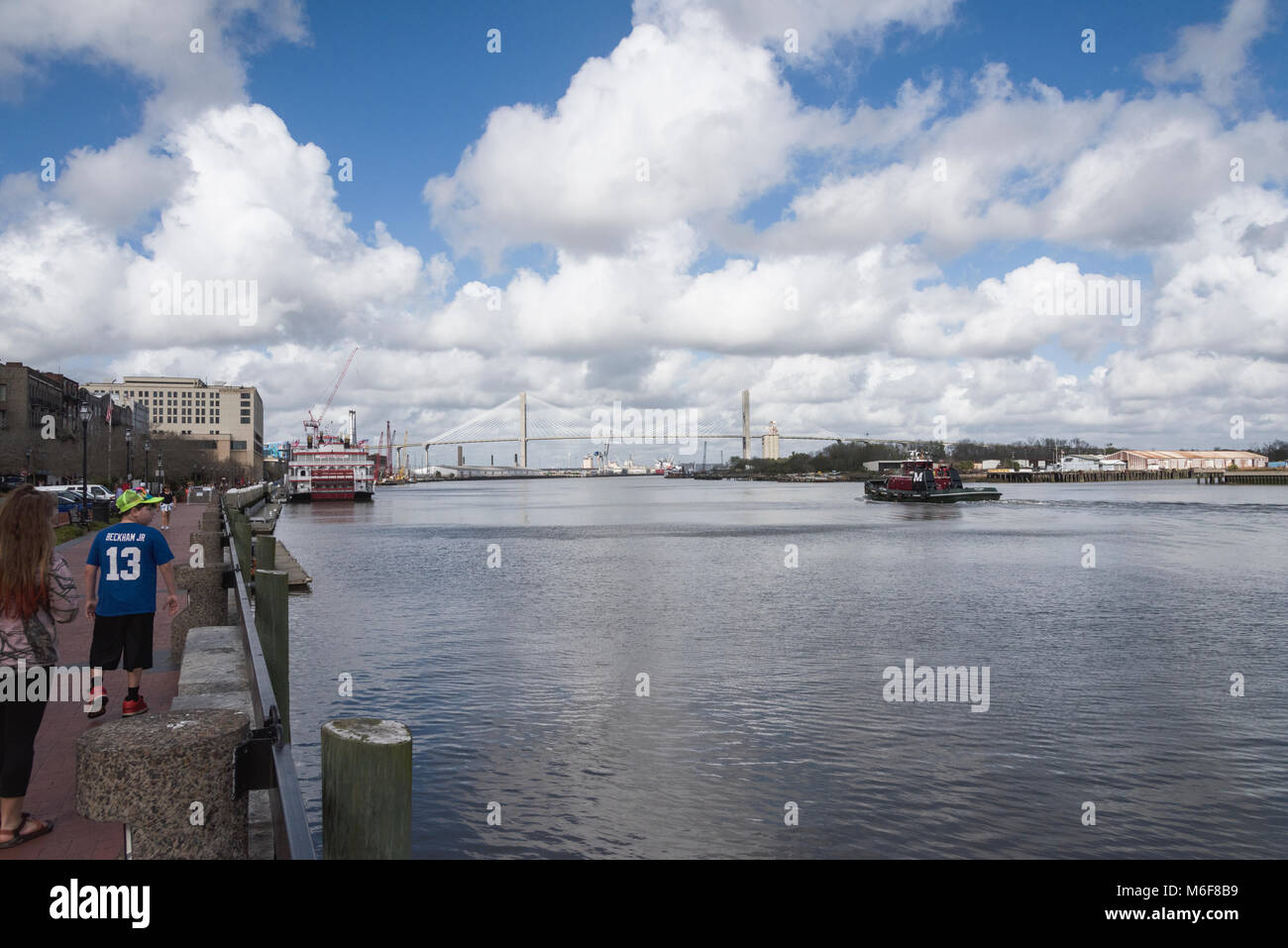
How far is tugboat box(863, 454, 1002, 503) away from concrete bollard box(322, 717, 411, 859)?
86.6 meters

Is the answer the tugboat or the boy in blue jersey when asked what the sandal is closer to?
the boy in blue jersey

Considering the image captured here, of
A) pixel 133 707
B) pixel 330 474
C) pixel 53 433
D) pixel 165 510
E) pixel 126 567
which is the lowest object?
pixel 133 707

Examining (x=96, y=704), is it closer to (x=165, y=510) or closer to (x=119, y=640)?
(x=119, y=640)

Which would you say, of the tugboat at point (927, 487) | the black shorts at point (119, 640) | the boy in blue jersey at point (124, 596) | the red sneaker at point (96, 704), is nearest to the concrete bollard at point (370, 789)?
the boy in blue jersey at point (124, 596)

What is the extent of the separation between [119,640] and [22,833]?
2721 mm

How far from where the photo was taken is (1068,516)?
6562cm

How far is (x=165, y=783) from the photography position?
4.68 meters

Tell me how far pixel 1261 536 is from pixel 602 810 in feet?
152

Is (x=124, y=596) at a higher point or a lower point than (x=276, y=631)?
higher

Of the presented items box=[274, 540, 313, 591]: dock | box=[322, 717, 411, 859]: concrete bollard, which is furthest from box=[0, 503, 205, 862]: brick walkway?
box=[274, 540, 313, 591]: dock

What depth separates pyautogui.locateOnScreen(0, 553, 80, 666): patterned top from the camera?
19.4 ft

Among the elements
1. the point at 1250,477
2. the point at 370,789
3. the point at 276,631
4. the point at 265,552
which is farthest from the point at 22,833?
the point at 1250,477

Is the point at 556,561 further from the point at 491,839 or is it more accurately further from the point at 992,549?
the point at 491,839
